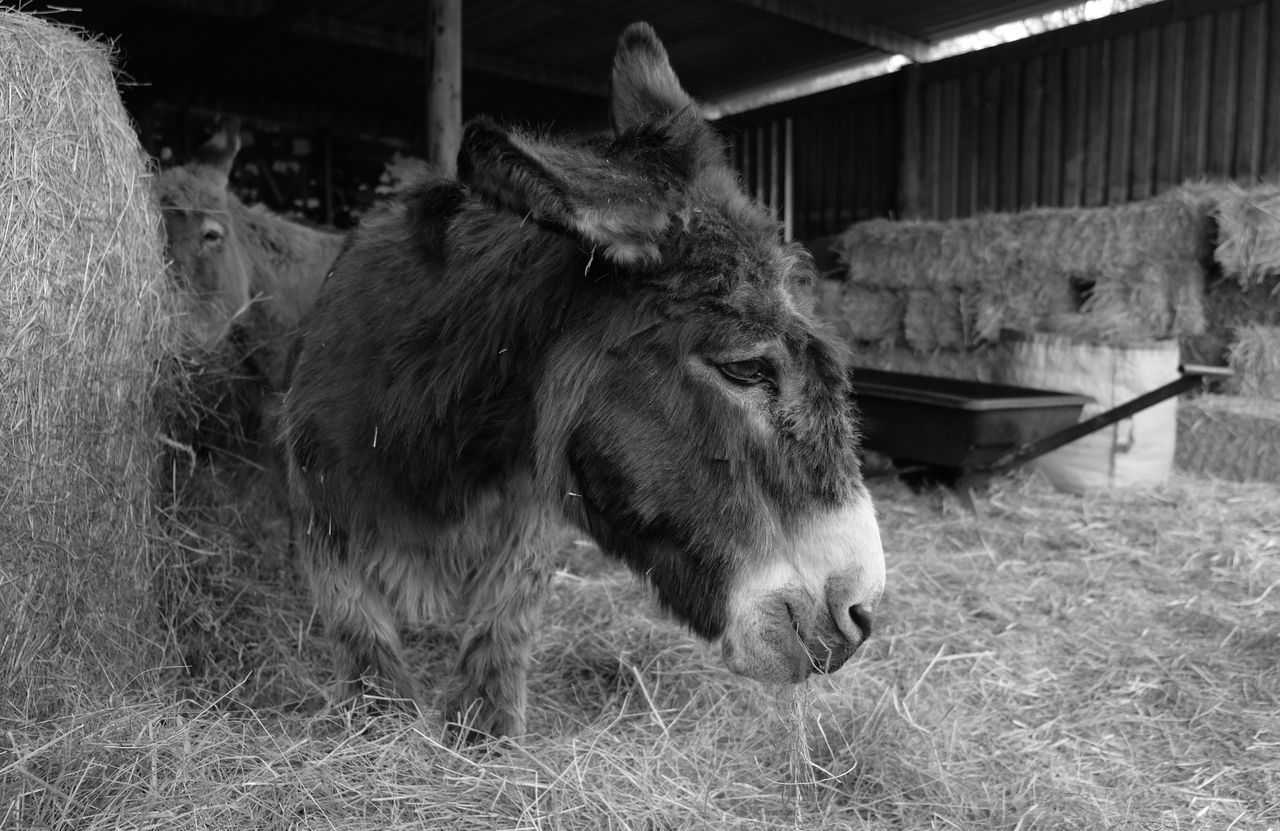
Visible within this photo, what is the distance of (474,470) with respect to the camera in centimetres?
220

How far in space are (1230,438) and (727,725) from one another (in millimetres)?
5429

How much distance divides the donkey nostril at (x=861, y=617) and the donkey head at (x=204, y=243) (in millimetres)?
3788

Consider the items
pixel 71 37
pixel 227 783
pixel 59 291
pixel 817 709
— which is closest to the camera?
pixel 227 783

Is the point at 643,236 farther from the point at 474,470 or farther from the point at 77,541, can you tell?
the point at 77,541

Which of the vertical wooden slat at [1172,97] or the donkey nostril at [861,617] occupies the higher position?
the vertical wooden slat at [1172,97]

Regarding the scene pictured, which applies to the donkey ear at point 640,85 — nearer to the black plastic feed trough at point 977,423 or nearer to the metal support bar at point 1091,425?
the black plastic feed trough at point 977,423

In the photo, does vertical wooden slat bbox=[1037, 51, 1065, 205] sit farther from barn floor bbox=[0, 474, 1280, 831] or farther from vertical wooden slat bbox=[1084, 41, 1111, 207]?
barn floor bbox=[0, 474, 1280, 831]

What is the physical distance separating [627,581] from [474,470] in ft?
6.93

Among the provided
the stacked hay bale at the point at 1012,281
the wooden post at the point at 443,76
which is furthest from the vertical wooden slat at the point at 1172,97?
the wooden post at the point at 443,76

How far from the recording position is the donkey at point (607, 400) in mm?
1770

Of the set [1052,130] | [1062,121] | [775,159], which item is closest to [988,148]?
[1052,130]

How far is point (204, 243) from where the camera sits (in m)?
5.08

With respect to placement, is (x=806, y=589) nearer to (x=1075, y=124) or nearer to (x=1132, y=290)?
(x=1132, y=290)

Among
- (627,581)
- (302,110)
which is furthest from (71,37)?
(302,110)
